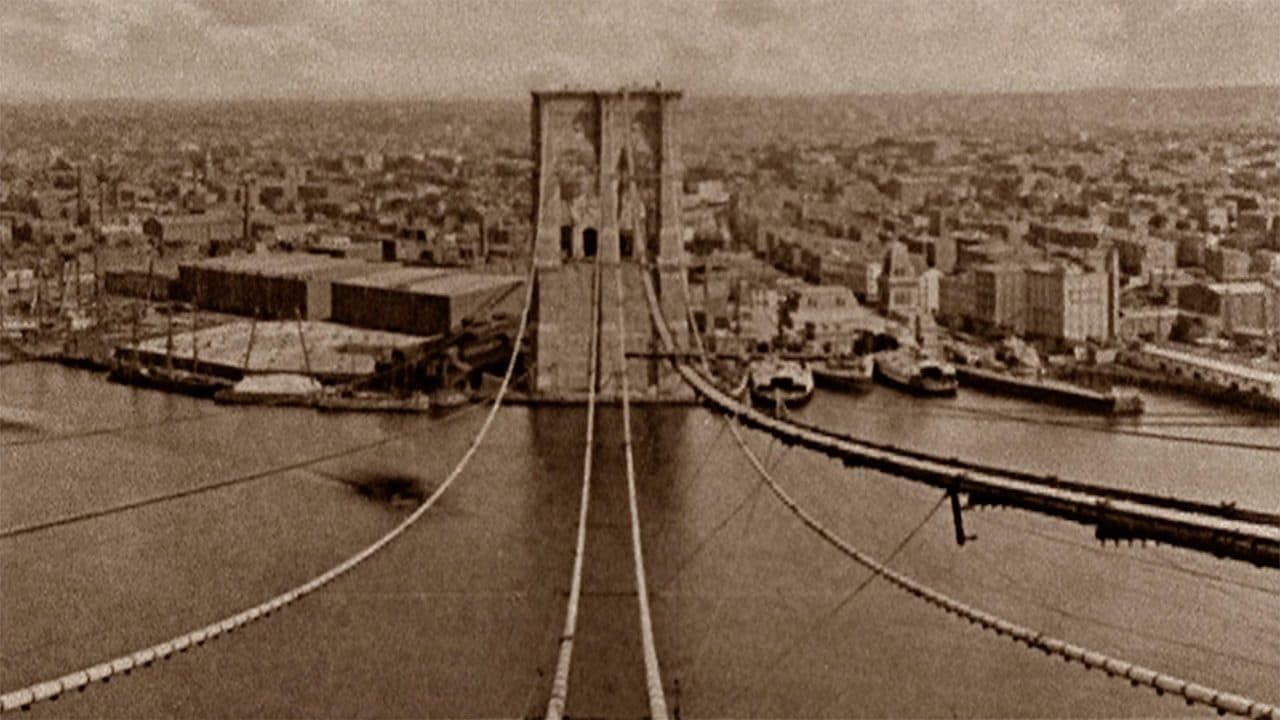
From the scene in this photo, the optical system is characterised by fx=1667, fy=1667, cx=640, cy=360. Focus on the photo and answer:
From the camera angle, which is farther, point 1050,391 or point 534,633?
point 1050,391

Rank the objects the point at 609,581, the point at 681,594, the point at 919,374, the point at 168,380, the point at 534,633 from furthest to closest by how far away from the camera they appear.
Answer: the point at 168,380, the point at 919,374, the point at 609,581, the point at 681,594, the point at 534,633

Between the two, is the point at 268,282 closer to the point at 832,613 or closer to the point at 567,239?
the point at 567,239

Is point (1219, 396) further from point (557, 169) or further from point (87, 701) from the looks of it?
point (87, 701)

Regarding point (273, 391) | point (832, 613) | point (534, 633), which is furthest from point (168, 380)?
point (832, 613)

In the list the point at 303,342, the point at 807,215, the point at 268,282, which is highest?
the point at 807,215

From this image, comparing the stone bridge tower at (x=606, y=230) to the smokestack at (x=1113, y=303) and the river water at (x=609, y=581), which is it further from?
the smokestack at (x=1113, y=303)

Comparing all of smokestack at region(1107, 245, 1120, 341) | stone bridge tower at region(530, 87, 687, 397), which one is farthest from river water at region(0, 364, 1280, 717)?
smokestack at region(1107, 245, 1120, 341)
